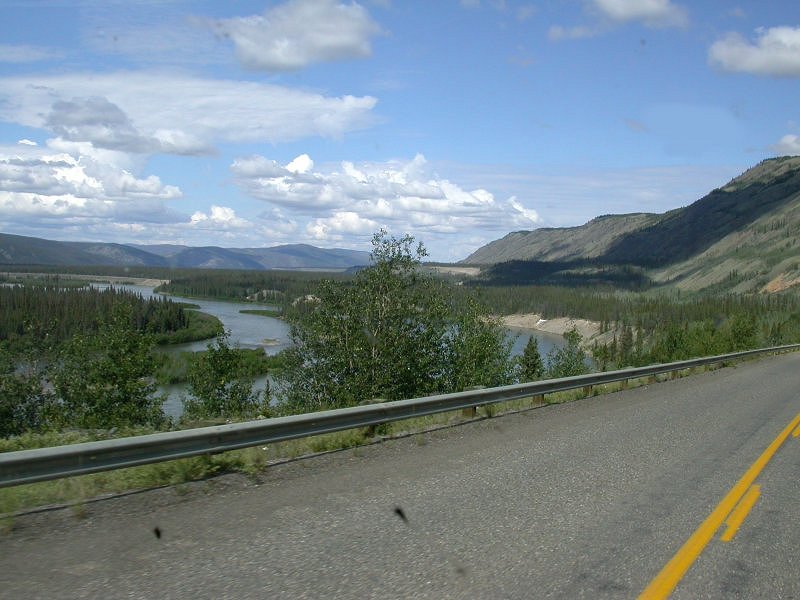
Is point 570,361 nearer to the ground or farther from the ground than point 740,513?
nearer to the ground

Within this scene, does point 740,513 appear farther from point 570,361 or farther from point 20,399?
point 570,361

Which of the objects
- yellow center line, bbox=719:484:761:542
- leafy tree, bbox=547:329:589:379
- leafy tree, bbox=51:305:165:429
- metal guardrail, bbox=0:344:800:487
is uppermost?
metal guardrail, bbox=0:344:800:487

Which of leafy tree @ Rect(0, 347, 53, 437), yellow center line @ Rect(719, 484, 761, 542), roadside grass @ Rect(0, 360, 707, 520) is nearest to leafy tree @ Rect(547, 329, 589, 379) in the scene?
leafy tree @ Rect(0, 347, 53, 437)

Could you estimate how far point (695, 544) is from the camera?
566 centimetres

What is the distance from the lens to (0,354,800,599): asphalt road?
180 inches

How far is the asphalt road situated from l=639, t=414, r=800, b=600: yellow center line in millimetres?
57

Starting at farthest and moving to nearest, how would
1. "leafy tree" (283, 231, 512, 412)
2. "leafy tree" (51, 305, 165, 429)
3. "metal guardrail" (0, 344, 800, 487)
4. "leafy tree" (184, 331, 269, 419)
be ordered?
"leafy tree" (184, 331, 269, 419)
"leafy tree" (51, 305, 165, 429)
"leafy tree" (283, 231, 512, 412)
"metal guardrail" (0, 344, 800, 487)

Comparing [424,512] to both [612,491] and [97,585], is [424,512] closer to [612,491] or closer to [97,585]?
[612,491]

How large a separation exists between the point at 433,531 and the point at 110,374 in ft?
82.6

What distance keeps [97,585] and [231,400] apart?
28.7m

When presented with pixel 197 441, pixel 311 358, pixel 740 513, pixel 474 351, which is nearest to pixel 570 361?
pixel 474 351

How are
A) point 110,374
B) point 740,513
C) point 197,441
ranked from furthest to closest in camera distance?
point 110,374
point 197,441
point 740,513

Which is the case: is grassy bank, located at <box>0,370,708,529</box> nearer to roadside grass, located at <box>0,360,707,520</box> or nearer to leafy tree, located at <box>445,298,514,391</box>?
roadside grass, located at <box>0,360,707,520</box>

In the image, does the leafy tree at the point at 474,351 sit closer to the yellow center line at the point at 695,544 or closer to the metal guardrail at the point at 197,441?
the metal guardrail at the point at 197,441
